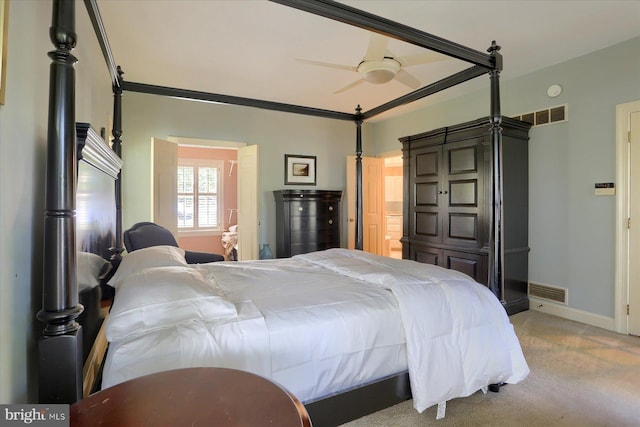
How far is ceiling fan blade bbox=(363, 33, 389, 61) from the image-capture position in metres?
2.41

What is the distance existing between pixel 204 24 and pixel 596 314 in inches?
184

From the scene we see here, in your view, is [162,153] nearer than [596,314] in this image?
No

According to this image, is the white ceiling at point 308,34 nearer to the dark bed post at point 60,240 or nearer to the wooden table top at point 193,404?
the dark bed post at point 60,240

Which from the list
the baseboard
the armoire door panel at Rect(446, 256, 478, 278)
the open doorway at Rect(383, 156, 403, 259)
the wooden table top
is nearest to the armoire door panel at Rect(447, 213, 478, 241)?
the armoire door panel at Rect(446, 256, 478, 278)

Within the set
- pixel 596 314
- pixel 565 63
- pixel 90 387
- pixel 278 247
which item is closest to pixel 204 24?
pixel 90 387

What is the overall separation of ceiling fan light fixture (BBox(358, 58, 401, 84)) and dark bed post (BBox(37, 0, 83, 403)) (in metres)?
2.20

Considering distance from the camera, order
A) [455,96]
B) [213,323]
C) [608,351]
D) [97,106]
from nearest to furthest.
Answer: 1. [213,323]
2. [97,106]
3. [608,351]
4. [455,96]

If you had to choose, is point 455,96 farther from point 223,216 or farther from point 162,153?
point 223,216

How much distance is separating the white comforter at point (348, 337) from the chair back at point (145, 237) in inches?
41.0

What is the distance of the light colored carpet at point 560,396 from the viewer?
5.91 ft

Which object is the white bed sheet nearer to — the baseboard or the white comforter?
the white comforter

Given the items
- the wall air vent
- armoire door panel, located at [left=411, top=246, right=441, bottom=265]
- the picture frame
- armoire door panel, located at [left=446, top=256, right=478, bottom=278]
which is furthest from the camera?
the picture frame

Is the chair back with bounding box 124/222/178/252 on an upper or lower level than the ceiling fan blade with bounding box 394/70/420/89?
lower

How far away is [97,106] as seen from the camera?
2424mm
